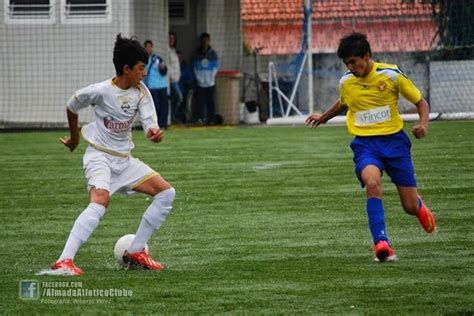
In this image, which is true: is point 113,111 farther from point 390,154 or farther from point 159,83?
point 159,83

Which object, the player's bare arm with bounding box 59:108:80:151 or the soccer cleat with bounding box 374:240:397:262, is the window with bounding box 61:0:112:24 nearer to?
the player's bare arm with bounding box 59:108:80:151

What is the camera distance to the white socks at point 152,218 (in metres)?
8.58

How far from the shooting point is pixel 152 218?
28.1 feet

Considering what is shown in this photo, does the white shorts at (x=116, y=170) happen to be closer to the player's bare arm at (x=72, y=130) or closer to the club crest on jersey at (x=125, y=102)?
the player's bare arm at (x=72, y=130)

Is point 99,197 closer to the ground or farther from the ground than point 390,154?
closer to the ground

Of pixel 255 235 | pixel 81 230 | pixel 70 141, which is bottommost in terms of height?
pixel 255 235

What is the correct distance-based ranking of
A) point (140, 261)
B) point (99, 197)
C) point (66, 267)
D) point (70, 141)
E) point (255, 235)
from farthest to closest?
point (255, 235) < point (70, 141) < point (140, 261) < point (99, 197) < point (66, 267)

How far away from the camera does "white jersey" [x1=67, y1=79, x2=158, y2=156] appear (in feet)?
28.2

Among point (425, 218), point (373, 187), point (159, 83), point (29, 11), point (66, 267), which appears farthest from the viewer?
point (29, 11)

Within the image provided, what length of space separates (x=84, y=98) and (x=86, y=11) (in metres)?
17.0

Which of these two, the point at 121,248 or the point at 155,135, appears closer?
the point at 155,135

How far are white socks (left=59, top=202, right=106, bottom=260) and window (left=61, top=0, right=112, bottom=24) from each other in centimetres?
1717

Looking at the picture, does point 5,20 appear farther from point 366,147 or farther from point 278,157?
point 366,147

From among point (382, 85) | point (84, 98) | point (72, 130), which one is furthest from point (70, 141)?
point (382, 85)
